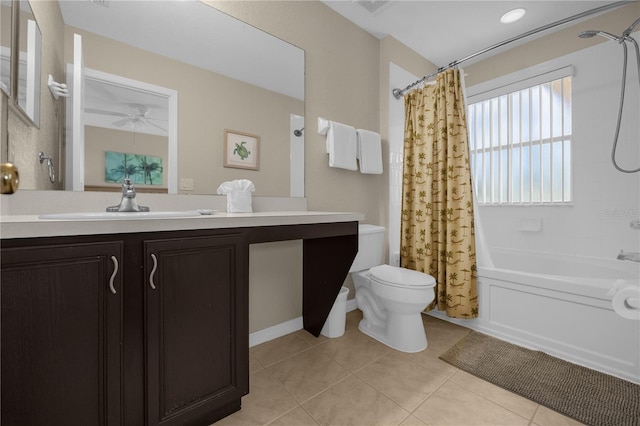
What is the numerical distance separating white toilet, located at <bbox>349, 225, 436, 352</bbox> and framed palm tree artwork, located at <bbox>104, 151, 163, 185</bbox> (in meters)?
1.37

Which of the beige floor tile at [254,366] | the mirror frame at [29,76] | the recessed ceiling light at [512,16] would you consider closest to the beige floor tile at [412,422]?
the beige floor tile at [254,366]

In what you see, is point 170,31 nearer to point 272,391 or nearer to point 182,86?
point 182,86

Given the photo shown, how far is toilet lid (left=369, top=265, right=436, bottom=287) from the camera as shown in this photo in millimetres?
1726

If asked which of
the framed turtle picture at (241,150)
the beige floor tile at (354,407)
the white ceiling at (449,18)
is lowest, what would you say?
the beige floor tile at (354,407)

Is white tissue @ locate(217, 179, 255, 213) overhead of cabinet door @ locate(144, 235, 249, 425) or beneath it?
overhead

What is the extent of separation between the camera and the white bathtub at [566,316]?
148 cm

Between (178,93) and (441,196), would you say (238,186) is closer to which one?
(178,93)

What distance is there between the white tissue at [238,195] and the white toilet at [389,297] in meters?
0.89

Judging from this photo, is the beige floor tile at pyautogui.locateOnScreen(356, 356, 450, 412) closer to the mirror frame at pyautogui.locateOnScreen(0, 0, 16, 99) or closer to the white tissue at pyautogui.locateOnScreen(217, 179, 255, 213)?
the white tissue at pyautogui.locateOnScreen(217, 179, 255, 213)

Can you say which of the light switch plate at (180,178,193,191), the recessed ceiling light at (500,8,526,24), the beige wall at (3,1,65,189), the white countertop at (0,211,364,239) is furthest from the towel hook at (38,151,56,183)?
the recessed ceiling light at (500,8,526,24)

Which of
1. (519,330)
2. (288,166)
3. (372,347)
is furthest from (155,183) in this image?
(519,330)

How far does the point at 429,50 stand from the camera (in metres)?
2.82

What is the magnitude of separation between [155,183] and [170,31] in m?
0.86

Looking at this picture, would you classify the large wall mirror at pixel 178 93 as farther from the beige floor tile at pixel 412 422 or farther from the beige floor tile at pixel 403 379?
the beige floor tile at pixel 412 422
